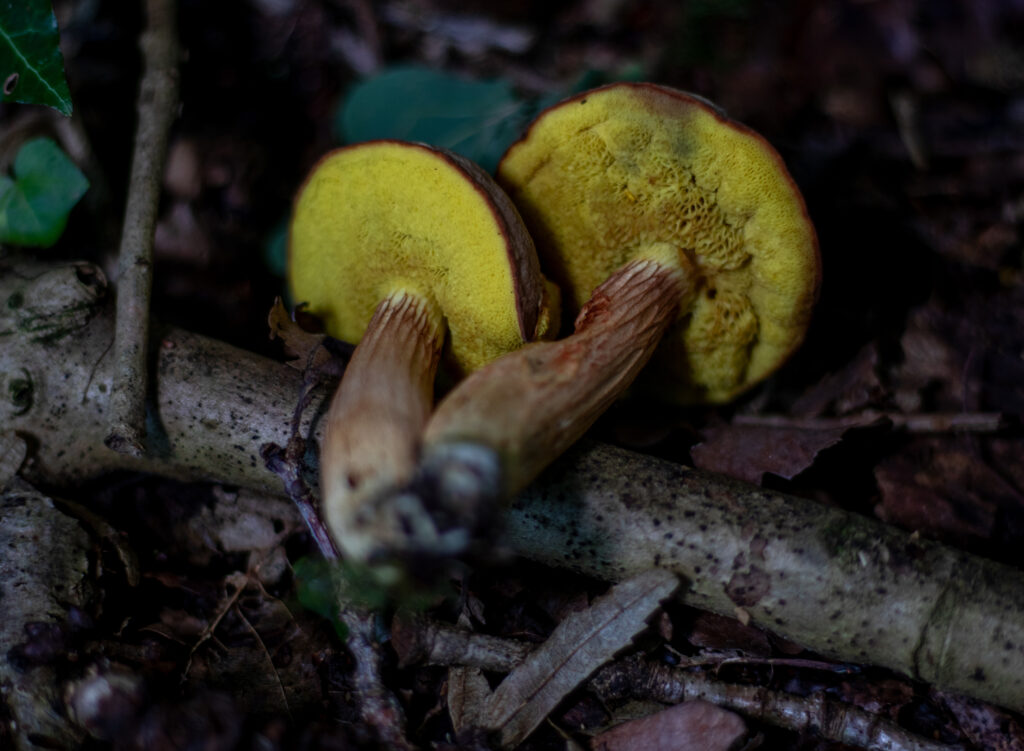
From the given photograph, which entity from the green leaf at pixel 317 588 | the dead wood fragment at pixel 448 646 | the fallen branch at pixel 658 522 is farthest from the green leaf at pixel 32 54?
the dead wood fragment at pixel 448 646

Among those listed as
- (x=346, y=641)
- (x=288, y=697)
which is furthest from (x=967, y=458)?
(x=288, y=697)

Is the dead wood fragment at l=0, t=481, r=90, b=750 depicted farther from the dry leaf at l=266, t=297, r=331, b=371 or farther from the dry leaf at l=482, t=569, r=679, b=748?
the dry leaf at l=482, t=569, r=679, b=748

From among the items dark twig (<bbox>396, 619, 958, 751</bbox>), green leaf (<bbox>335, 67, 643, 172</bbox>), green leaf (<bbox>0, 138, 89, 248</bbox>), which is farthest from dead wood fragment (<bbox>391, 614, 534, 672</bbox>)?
green leaf (<bbox>335, 67, 643, 172</bbox>)

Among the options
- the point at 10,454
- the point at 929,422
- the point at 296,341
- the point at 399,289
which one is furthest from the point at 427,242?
the point at 929,422

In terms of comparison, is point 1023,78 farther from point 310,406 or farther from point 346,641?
point 346,641

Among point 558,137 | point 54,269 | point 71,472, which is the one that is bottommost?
point 71,472

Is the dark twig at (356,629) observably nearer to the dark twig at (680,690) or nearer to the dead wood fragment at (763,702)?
the dark twig at (680,690)
